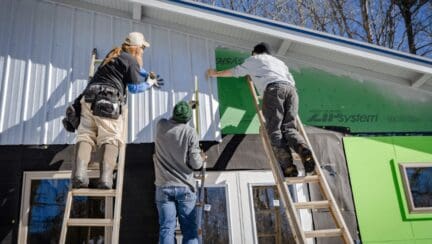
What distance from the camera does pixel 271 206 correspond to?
528 centimetres

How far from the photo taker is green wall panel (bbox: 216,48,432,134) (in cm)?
567

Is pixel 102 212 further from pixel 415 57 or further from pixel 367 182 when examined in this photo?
pixel 415 57

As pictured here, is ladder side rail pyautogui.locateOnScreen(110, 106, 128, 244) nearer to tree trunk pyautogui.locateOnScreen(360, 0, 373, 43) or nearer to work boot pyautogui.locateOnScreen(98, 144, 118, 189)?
work boot pyautogui.locateOnScreen(98, 144, 118, 189)

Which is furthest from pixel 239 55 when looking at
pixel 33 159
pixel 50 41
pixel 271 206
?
pixel 33 159

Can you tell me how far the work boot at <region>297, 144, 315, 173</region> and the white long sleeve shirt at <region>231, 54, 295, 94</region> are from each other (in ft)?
3.17

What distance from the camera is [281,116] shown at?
4523 mm

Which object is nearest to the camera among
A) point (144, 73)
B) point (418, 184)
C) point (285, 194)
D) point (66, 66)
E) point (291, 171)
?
point (285, 194)

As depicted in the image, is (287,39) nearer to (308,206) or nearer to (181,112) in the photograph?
(181,112)

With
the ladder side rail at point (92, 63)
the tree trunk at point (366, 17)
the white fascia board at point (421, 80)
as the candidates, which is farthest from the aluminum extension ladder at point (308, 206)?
the tree trunk at point (366, 17)

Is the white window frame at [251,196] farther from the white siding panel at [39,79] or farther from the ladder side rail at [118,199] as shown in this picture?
the white siding panel at [39,79]

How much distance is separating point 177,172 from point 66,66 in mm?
2301

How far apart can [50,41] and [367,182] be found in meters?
4.53

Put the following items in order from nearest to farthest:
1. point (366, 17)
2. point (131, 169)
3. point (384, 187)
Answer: point (131, 169)
point (384, 187)
point (366, 17)

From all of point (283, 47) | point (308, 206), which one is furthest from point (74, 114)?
point (283, 47)
